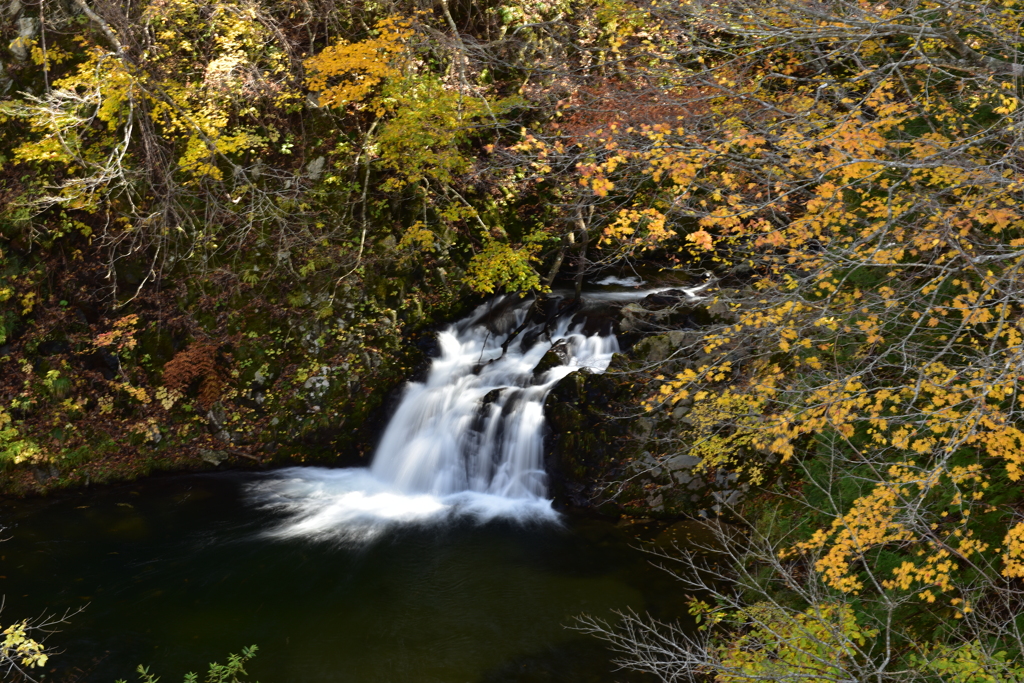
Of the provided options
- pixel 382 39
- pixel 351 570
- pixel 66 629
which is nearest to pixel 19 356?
pixel 66 629

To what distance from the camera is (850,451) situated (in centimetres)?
626

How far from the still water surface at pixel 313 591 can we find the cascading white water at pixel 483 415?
0.89m

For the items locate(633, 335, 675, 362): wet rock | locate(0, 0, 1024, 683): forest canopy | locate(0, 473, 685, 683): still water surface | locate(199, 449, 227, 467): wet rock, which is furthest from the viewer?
locate(199, 449, 227, 467): wet rock

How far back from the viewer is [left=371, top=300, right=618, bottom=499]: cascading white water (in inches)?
358

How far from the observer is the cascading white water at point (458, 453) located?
28.5 feet

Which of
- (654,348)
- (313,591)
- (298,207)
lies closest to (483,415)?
(654,348)

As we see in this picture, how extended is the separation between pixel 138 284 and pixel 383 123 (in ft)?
15.9

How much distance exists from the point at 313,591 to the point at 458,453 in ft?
9.62

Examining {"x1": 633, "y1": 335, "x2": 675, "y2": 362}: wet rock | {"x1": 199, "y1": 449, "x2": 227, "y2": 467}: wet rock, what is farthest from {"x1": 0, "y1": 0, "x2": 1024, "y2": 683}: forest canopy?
{"x1": 633, "y1": 335, "x2": 675, "y2": 362}: wet rock

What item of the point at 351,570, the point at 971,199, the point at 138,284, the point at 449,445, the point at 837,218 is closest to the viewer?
the point at 971,199

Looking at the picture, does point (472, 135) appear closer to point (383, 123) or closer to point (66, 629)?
point (383, 123)

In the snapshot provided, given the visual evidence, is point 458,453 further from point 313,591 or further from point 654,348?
point 654,348

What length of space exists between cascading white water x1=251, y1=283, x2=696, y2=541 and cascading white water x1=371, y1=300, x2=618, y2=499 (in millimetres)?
15

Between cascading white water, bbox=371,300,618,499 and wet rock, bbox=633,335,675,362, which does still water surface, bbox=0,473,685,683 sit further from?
wet rock, bbox=633,335,675,362
